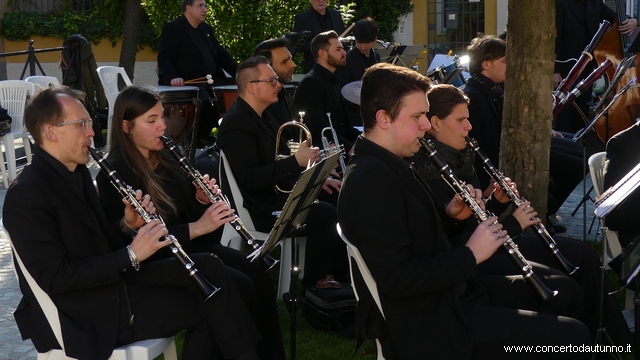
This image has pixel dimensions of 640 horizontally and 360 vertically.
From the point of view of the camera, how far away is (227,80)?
360 inches

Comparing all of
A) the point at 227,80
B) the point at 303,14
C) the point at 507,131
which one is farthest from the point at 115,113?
the point at 303,14

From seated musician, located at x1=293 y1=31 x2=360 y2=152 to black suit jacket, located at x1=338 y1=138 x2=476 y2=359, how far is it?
317 cm

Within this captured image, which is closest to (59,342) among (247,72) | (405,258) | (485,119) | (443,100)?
(405,258)

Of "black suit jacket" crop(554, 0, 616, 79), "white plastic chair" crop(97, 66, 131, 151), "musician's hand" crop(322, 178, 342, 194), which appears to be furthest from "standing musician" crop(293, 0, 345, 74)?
"musician's hand" crop(322, 178, 342, 194)

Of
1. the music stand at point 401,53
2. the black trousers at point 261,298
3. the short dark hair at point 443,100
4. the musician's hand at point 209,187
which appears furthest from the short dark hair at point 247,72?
the music stand at point 401,53

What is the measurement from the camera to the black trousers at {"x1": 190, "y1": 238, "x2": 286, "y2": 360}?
402cm

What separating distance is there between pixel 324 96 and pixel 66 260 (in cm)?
354

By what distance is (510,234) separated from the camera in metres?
3.63

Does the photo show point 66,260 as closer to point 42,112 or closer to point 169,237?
point 169,237

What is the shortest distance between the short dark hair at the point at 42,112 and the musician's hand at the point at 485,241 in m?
1.70

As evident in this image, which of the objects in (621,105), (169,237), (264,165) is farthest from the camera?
(621,105)

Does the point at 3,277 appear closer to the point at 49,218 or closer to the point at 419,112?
the point at 49,218

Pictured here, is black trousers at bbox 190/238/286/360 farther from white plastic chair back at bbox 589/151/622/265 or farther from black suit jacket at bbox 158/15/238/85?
black suit jacket at bbox 158/15/238/85

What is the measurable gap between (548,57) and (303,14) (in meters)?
5.41
